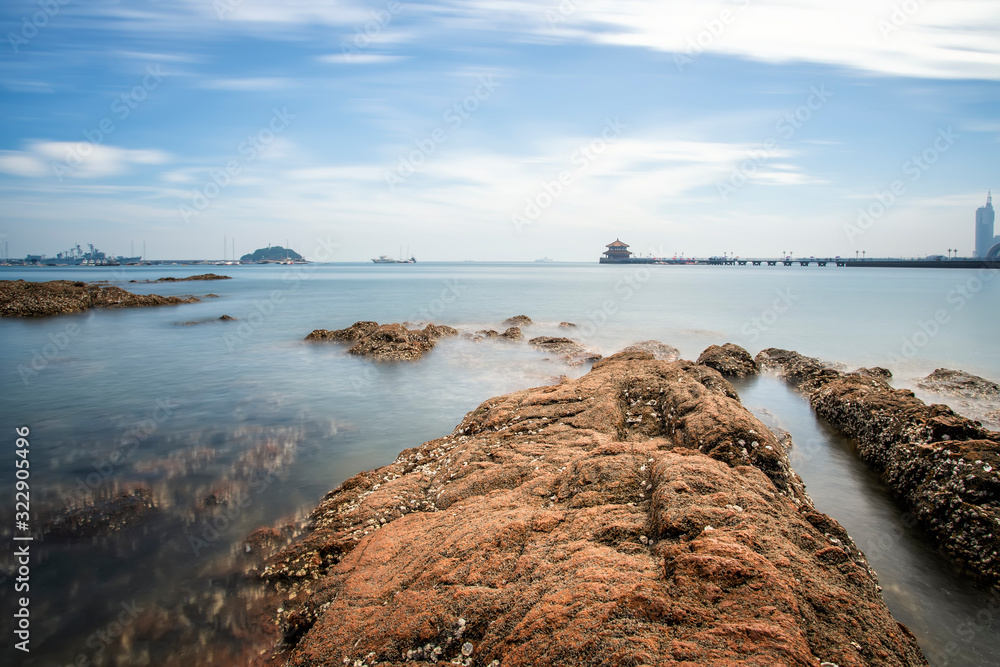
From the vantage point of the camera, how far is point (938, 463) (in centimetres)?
724

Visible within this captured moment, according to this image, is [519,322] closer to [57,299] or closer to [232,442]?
[232,442]

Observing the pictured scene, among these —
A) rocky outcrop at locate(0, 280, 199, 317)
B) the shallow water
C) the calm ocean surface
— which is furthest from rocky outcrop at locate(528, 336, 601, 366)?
rocky outcrop at locate(0, 280, 199, 317)

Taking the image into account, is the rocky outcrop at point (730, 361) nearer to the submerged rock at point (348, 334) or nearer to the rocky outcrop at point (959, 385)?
the rocky outcrop at point (959, 385)

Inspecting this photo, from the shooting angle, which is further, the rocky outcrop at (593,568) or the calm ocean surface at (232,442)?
the calm ocean surface at (232,442)

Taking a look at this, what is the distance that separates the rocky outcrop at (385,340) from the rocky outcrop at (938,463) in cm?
1498

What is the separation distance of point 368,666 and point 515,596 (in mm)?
1193

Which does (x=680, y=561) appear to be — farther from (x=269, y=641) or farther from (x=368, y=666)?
(x=269, y=641)

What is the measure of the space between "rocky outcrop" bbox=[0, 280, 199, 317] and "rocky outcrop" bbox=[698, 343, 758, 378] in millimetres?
42548

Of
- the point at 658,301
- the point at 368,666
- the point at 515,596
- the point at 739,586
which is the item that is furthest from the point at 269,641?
the point at 658,301

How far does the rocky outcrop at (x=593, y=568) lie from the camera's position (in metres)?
2.95

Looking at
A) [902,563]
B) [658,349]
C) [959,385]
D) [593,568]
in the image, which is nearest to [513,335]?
[658,349]

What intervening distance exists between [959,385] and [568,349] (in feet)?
45.3

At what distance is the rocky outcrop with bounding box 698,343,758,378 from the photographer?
55.2 ft

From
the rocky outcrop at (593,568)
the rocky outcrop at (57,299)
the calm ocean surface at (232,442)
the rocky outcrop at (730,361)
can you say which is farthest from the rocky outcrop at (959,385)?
the rocky outcrop at (57,299)
